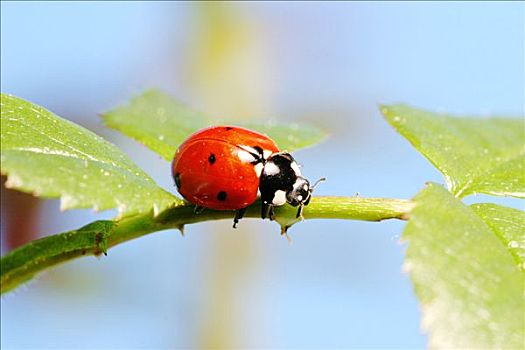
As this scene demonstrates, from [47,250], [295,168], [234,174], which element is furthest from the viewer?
[295,168]

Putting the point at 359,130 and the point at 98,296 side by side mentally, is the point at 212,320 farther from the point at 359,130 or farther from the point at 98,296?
the point at 359,130

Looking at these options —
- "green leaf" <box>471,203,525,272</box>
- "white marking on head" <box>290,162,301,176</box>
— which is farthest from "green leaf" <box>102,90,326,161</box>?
"green leaf" <box>471,203,525,272</box>

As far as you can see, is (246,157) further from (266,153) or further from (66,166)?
(66,166)

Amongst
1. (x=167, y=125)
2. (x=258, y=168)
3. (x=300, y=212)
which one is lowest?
(x=300, y=212)

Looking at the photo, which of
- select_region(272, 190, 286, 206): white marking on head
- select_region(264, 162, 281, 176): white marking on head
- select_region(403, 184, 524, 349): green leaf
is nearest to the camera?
select_region(403, 184, 524, 349): green leaf

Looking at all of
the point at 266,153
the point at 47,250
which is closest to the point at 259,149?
the point at 266,153

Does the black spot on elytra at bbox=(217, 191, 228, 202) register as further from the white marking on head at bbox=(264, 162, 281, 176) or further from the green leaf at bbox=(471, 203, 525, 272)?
the green leaf at bbox=(471, 203, 525, 272)
